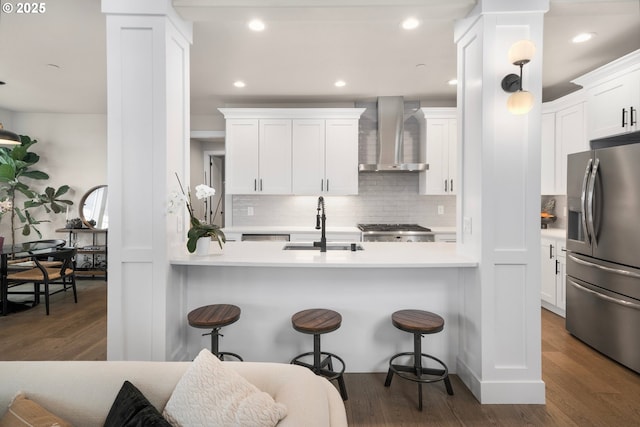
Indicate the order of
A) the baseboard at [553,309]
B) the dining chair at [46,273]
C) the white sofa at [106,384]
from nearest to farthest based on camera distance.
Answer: the white sofa at [106,384], the baseboard at [553,309], the dining chair at [46,273]

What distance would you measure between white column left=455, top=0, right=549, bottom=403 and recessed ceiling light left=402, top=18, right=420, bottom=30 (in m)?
0.44

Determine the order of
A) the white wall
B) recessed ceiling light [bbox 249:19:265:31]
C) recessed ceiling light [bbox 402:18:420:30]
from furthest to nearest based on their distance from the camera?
1. the white wall
2. recessed ceiling light [bbox 249:19:265:31]
3. recessed ceiling light [bbox 402:18:420:30]

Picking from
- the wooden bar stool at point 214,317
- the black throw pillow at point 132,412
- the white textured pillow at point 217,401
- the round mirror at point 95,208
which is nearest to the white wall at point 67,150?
the round mirror at point 95,208

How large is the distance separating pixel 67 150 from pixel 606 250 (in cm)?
742

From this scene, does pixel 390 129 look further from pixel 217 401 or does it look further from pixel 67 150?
pixel 67 150

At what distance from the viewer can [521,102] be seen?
79.7 inches

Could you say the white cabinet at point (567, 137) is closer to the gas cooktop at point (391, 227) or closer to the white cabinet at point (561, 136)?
the white cabinet at point (561, 136)

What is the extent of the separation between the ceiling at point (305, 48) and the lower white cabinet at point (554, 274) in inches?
76.9

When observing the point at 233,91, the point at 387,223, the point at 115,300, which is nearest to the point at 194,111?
the point at 233,91

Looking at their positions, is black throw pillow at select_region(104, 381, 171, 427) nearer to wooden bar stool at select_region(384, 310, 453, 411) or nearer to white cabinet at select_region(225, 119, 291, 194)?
wooden bar stool at select_region(384, 310, 453, 411)

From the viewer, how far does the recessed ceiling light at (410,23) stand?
246 cm

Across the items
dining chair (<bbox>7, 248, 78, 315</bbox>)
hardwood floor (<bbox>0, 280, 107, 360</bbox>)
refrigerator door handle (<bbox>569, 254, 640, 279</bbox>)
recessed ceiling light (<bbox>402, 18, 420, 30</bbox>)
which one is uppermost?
recessed ceiling light (<bbox>402, 18, 420, 30</bbox>)

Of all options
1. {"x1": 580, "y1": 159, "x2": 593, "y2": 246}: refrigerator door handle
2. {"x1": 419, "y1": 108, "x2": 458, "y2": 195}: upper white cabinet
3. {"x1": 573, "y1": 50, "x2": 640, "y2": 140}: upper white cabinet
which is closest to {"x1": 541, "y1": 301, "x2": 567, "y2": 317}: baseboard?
{"x1": 580, "y1": 159, "x2": 593, "y2": 246}: refrigerator door handle

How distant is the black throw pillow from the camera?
992 mm
